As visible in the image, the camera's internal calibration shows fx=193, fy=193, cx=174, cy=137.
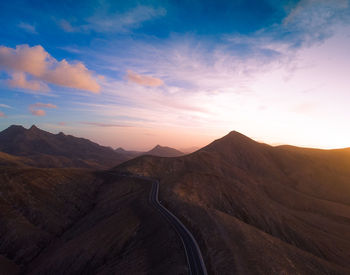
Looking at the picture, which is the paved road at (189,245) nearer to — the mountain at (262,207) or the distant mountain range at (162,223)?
the distant mountain range at (162,223)

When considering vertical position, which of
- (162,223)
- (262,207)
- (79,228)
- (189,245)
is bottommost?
(79,228)

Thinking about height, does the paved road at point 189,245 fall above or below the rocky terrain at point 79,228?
above

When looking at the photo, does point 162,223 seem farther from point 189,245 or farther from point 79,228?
point 79,228

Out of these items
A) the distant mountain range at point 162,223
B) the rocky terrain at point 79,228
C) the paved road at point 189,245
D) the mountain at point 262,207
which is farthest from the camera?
the rocky terrain at point 79,228

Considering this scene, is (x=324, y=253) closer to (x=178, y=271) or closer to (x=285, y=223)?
(x=285, y=223)

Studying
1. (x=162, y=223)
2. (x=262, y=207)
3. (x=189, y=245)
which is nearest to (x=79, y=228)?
(x=162, y=223)

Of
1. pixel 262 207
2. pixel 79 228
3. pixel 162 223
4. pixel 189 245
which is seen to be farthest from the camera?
pixel 262 207

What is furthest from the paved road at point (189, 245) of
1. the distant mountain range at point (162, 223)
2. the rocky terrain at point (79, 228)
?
the rocky terrain at point (79, 228)

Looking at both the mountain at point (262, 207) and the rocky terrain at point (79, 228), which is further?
the rocky terrain at point (79, 228)

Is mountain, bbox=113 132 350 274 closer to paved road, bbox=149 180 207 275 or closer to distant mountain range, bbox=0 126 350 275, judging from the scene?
distant mountain range, bbox=0 126 350 275

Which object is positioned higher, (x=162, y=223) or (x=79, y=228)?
(x=162, y=223)

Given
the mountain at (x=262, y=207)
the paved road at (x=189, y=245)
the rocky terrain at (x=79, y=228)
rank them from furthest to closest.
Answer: the rocky terrain at (x=79, y=228), the mountain at (x=262, y=207), the paved road at (x=189, y=245)
